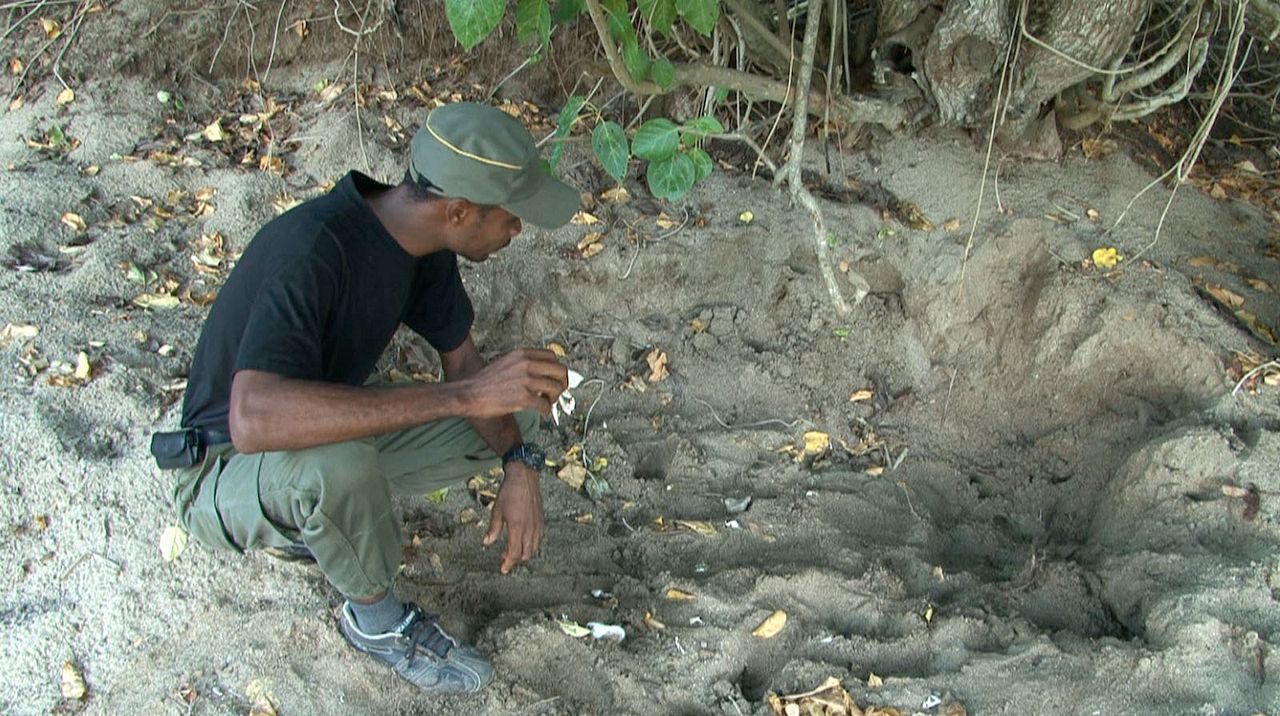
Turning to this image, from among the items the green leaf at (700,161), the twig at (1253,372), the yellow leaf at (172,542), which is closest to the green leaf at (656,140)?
the green leaf at (700,161)

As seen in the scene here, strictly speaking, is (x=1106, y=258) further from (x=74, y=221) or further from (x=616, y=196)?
(x=74, y=221)

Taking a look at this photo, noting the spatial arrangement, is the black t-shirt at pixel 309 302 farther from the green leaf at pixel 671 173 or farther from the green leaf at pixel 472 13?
the green leaf at pixel 671 173

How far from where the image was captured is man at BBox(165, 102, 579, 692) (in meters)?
2.12

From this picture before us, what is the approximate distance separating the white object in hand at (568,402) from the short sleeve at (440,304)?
0.55 m

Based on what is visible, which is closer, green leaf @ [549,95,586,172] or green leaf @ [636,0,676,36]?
green leaf @ [636,0,676,36]

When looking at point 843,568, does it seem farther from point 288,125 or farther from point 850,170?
point 288,125

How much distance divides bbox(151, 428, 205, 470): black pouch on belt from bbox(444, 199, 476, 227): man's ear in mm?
721

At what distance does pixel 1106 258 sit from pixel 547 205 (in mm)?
2202

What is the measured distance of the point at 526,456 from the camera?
8.55ft

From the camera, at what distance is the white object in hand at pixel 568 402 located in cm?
328

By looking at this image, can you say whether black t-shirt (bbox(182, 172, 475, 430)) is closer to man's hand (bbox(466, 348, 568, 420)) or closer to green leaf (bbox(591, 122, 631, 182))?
man's hand (bbox(466, 348, 568, 420))

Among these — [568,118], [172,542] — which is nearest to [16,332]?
[172,542]

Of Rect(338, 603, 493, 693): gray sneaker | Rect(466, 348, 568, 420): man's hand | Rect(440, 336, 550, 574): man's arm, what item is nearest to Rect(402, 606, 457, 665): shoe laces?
Rect(338, 603, 493, 693): gray sneaker

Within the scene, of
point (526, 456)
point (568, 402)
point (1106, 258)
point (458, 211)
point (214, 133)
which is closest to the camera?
point (458, 211)
